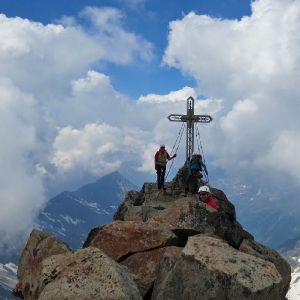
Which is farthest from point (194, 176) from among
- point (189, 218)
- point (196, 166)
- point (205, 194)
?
point (189, 218)

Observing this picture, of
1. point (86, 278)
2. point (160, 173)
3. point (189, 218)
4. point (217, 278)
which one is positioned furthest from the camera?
point (160, 173)

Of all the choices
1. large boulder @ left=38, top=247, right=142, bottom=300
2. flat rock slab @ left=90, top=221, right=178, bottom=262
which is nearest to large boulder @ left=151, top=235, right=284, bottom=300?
large boulder @ left=38, top=247, right=142, bottom=300

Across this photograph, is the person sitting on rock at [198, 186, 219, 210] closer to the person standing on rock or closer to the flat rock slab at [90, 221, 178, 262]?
the flat rock slab at [90, 221, 178, 262]

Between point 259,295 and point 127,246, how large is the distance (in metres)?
5.32

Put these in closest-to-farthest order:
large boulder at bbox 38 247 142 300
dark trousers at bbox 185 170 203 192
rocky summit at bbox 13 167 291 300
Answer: large boulder at bbox 38 247 142 300
rocky summit at bbox 13 167 291 300
dark trousers at bbox 185 170 203 192

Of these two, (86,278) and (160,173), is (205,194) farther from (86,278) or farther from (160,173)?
(160,173)

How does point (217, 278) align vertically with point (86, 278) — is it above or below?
above

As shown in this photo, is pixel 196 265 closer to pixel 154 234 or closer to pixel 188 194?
pixel 154 234

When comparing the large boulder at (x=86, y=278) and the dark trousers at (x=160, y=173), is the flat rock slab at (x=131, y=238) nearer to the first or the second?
the large boulder at (x=86, y=278)

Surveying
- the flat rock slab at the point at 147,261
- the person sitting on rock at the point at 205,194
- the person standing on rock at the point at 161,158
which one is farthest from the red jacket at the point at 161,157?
the flat rock slab at the point at 147,261

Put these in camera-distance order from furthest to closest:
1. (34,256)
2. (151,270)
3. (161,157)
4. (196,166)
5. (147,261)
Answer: (161,157)
(196,166)
(34,256)
(147,261)
(151,270)

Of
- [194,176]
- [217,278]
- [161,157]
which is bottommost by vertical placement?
[217,278]

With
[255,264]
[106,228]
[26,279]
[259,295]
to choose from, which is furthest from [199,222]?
[26,279]

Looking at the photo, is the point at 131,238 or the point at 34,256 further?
the point at 34,256
